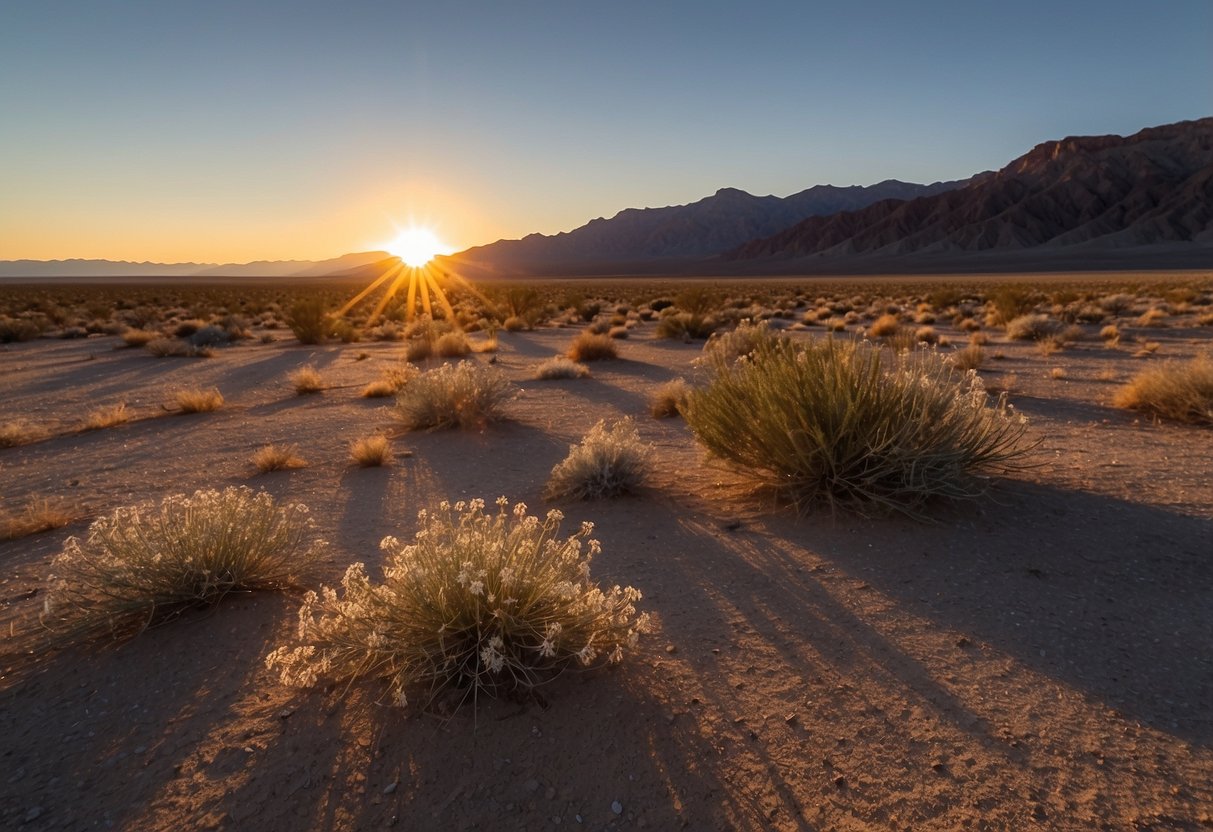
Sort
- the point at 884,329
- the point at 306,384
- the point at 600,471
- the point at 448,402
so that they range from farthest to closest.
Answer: the point at 884,329 → the point at 306,384 → the point at 448,402 → the point at 600,471

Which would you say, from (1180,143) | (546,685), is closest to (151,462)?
(546,685)

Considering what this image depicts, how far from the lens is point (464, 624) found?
3502 millimetres

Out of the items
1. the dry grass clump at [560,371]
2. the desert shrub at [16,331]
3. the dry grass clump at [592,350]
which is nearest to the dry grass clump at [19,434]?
the dry grass clump at [560,371]

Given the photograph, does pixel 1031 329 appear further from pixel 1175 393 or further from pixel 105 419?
pixel 105 419

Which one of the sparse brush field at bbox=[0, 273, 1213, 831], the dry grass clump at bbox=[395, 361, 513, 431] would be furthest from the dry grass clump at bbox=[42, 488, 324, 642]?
the dry grass clump at bbox=[395, 361, 513, 431]

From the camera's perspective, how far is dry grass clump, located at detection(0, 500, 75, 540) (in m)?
5.88

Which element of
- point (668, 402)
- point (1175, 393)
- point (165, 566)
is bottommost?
point (668, 402)

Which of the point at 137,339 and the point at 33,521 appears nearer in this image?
the point at 33,521

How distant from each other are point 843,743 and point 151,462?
Answer: 319 inches

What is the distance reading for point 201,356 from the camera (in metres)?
18.8

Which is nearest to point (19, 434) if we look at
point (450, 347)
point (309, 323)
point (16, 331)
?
point (450, 347)

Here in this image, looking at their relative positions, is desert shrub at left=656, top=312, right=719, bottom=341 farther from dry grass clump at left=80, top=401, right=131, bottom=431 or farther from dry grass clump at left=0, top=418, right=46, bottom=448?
dry grass clump at left=0, top=418, right=46, bottom=448

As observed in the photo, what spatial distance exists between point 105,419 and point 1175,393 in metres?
13.7

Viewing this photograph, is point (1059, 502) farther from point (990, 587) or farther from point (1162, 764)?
point (1162, 764)
